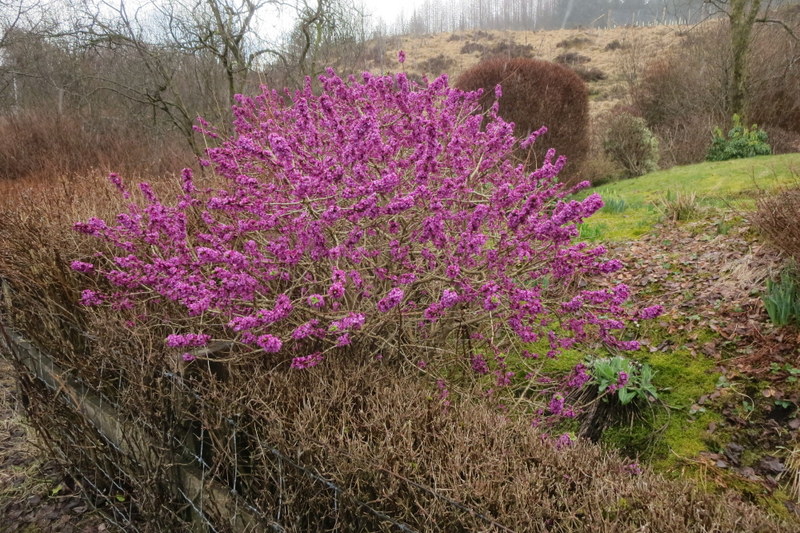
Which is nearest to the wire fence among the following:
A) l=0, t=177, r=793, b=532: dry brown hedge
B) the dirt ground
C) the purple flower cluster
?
l=0, t=177, r=793, b=532: dry brown hedge

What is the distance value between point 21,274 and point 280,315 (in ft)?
8.86

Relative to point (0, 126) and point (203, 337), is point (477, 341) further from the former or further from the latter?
point (0, 126)

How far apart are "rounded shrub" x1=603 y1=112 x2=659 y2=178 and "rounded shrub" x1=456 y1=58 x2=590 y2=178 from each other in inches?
39.6

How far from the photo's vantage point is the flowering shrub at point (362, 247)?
2398 mm

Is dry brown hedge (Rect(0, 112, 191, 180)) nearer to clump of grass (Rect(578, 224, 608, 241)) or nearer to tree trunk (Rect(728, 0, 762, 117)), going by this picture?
clump of grass (Rect(578, 224, 608, 241))

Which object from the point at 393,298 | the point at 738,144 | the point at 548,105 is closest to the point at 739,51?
the point at 738,144

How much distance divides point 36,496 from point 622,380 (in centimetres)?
399

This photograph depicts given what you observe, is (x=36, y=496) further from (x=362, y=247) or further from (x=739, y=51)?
(x=739, y=51)

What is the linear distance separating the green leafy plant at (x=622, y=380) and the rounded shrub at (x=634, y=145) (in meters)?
10.2

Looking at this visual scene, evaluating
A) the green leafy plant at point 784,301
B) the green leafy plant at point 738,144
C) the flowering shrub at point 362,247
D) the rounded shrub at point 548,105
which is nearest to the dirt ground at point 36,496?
the flowering shrub at point 362,247

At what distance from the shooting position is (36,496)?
3314 millimetres

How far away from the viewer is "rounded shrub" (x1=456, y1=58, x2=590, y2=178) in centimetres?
1144

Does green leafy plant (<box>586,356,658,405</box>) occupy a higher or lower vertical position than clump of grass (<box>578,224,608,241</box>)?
lower

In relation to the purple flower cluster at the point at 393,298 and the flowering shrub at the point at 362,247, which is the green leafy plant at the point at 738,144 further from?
the purple flower cluster at the point at 393,298
